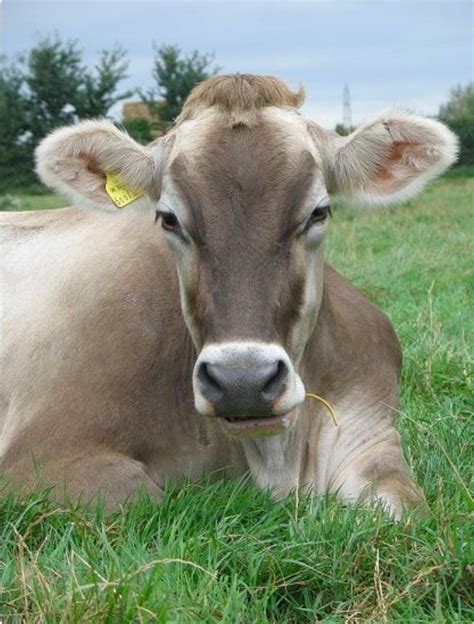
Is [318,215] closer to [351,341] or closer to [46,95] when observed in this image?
[351,341]

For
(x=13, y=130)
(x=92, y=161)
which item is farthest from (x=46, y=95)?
(x=92, y=161)

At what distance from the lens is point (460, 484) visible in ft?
13.1

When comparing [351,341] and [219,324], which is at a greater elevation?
[219,324]

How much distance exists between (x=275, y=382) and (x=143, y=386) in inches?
42.4

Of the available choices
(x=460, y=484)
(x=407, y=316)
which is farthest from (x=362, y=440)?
(x=407, y=316)

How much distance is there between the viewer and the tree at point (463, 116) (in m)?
32.7

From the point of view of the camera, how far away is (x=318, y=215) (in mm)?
4211

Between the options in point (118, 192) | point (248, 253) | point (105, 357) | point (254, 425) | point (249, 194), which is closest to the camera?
point (254, 425)

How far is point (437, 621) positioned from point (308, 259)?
1.73 meters

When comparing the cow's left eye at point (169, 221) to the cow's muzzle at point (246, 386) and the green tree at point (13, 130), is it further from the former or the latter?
the green tree at point (13, 130)

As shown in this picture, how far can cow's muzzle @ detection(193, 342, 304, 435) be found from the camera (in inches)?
140

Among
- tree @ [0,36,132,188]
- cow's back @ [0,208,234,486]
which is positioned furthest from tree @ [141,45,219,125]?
cow's back @ [0,208,234,486]

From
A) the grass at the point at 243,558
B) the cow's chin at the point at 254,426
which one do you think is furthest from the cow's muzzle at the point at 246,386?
the grass at the point at 243,558

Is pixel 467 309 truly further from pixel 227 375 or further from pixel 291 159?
pixel 227 375
